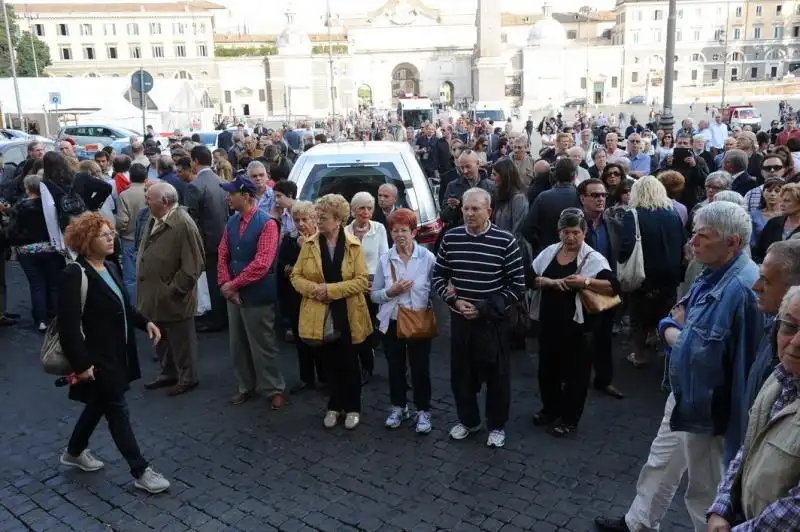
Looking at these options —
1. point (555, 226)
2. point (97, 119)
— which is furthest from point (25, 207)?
point (97, 119)

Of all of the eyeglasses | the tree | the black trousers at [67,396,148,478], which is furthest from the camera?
the tree

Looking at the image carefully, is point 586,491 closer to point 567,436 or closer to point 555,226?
point 567,436

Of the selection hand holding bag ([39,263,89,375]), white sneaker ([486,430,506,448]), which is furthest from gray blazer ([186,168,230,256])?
white sneaker ([486,430,506,448])

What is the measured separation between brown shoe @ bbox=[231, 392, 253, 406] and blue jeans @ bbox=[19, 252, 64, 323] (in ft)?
10.4

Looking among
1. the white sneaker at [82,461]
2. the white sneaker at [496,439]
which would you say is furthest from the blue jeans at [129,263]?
the white sneaker at [496,439]

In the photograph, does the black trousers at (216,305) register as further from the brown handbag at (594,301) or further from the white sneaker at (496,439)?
the brown handbag at (594,301)

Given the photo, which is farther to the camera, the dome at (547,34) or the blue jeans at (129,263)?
the dome at (547,34)

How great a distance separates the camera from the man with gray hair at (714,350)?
302 centimetres

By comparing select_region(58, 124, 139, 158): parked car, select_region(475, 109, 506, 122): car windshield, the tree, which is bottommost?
select_region(58, 124, 139, 158): parked car

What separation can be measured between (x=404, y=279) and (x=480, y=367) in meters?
0.81

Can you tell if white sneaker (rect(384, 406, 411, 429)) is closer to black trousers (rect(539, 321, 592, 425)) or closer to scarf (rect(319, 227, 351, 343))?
scarf (rect(319, 227, 351, 343))

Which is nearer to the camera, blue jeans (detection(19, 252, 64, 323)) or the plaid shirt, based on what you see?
the plaid shirt

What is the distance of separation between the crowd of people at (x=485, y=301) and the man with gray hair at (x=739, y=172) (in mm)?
24

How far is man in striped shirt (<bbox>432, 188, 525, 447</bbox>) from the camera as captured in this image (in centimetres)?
460
